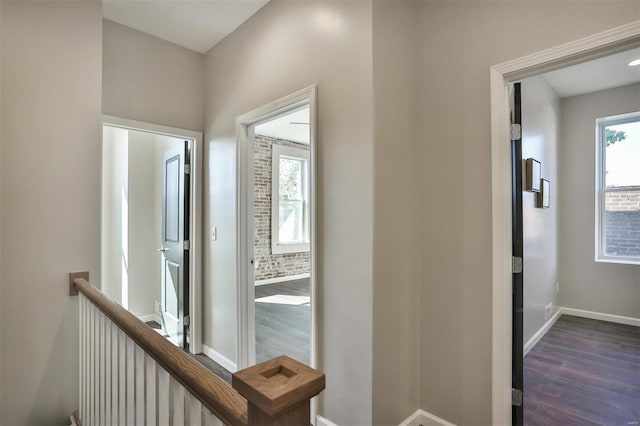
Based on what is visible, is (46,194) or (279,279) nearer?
(46,194)

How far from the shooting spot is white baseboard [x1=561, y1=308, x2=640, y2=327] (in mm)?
4016

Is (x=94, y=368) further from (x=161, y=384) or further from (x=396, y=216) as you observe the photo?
(x=396, y=216)

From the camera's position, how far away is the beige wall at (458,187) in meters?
→ 1.87

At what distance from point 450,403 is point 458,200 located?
126 cm

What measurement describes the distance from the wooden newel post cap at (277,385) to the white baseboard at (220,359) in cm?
252

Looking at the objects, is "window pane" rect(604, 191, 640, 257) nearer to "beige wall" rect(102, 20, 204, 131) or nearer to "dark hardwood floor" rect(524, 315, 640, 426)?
"dark hardwood floor" rect(524, 315, 640, 426)

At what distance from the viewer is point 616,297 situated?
4121 millimetres

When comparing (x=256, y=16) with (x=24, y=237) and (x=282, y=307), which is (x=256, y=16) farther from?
(x=282, y=307)

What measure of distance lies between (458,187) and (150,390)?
184 centimetres

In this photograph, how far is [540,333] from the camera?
3732 mm

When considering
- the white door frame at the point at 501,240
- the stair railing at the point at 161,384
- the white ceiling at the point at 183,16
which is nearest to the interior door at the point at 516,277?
the white door frame at the point at 501,240

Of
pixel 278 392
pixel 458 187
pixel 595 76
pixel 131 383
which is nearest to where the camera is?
pixel 278 392

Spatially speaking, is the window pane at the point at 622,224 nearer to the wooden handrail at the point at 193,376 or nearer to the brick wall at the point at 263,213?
the brick wall at the point at 263,213

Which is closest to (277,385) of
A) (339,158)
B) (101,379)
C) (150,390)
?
Result: (150,390)
